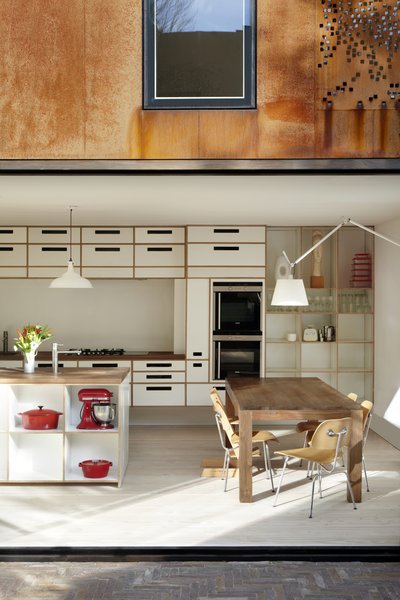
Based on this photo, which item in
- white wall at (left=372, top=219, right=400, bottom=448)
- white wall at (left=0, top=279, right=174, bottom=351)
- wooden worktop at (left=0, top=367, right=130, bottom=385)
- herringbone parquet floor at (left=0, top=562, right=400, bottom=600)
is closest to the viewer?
herringbone parquet floor at (left=0, top=562, right=400, bottom=600)

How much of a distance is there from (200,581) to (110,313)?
5.86 m

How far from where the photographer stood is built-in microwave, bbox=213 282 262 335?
9.08 metres

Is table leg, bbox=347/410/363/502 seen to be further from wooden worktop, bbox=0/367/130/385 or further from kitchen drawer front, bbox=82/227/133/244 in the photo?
kitchen drawer front, bbox=82/227/133/244

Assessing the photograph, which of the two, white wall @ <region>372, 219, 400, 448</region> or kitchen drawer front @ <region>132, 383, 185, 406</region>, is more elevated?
white wall @ <region>372, 219, 400, 448</region>

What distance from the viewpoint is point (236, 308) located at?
9.09 metres

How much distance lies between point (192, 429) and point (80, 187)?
162 inches

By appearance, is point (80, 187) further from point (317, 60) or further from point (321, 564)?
point (321, 564)

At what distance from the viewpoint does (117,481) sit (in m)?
6.28

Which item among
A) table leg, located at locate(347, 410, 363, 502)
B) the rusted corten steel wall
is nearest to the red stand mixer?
table leg, located at locate(347, 410, 363, 502)

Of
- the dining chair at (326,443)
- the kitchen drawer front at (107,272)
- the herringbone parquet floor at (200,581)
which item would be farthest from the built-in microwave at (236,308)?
the herringbone parquet floor at (200,581)

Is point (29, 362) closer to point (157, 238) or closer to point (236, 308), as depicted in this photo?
point (157, 238)

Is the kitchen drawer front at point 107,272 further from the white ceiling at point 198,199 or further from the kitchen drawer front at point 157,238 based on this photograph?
the white ceiling at point 198,199

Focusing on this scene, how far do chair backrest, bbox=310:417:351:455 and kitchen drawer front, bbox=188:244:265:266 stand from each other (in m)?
3.73

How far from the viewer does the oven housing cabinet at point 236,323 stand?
9.08 m
